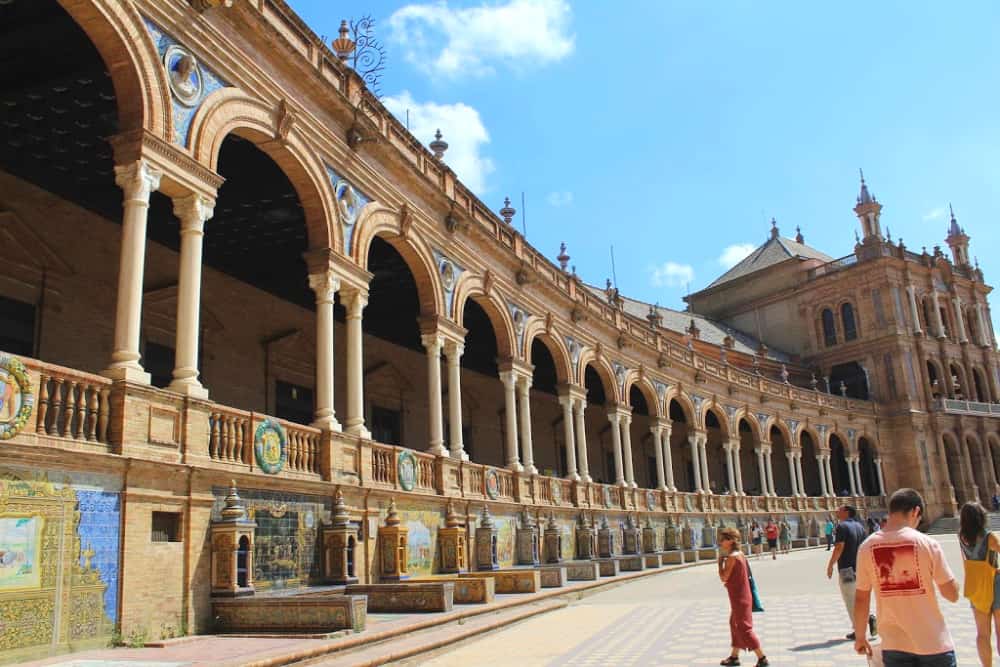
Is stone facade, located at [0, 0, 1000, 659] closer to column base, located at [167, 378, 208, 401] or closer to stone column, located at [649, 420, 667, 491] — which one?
column base, located at [167, 378, 208, 401]

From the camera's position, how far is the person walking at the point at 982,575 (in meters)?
6.30

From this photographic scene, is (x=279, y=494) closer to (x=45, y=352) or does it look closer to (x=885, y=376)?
(x=45, y=352)

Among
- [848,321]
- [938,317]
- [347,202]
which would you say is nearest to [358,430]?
[347,202]

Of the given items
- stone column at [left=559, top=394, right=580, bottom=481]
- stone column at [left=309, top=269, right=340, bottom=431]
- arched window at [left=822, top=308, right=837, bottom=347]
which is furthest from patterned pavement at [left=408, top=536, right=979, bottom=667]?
arched window at [left=822, top=308, right=837, bottom=347]

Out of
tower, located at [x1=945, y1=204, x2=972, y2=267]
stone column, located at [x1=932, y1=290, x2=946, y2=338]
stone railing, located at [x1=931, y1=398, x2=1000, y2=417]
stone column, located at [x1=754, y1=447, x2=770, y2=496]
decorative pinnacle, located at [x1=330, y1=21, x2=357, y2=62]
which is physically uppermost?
tower, located at [x1=945, y1=204, x2=972, y2=267]

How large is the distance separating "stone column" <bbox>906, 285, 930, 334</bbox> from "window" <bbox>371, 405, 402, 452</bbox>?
1620 inches

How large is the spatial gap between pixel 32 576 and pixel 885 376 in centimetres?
5461

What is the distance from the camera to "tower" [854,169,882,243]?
5847cm

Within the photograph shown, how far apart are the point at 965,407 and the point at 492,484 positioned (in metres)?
45.9

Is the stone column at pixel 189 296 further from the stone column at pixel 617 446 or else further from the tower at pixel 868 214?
the tower at pixel 868 214

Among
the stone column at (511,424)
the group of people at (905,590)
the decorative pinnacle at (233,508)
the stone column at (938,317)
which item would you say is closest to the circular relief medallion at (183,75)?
the decorative pinnacle at (233,508)

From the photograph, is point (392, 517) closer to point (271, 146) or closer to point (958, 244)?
point (271, 146)

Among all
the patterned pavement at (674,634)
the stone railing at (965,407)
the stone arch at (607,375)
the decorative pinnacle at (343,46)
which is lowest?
the patterned pavement at (674,634)

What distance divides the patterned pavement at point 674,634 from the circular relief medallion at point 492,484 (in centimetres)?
378
